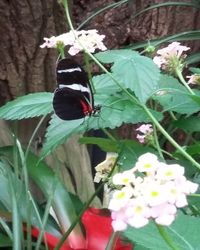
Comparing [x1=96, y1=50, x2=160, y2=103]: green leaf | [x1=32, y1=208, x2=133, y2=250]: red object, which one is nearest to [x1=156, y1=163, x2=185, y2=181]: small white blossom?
[x1=96, y1=50, x2=160, y2=103]: green leaf

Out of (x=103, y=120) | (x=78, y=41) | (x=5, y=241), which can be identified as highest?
(x=78, y=41)

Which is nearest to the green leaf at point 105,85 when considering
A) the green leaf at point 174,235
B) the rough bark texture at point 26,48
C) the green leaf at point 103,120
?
the green leaf at point 103,120

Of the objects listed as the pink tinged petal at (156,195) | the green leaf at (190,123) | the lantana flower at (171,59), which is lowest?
the green leaf at (190,123)

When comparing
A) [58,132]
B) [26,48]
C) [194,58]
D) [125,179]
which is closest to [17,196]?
[58,132]

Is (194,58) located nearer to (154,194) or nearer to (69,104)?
(69,104)

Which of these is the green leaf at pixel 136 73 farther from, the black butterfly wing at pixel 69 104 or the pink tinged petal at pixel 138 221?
the pink tinged petal at pixel 138 221
